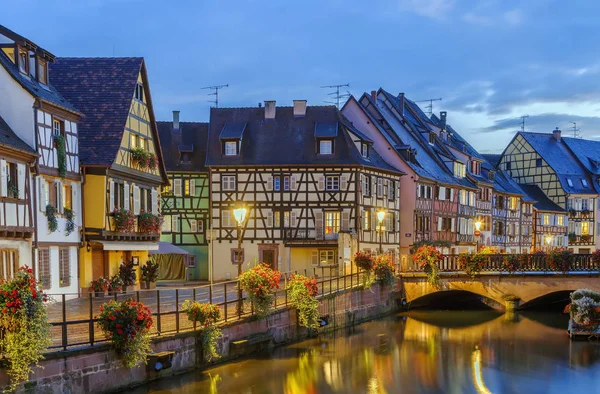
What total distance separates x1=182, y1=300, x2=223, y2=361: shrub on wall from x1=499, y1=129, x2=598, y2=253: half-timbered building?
57943 mm

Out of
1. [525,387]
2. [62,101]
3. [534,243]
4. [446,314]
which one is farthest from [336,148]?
[534,243]

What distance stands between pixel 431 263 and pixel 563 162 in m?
42.5

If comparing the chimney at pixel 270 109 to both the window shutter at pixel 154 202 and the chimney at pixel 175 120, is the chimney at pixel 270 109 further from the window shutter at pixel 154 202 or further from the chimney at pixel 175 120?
the window shutter at pixel 154 202

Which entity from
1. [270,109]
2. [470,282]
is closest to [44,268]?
[470,282]

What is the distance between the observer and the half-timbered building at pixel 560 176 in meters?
74.4

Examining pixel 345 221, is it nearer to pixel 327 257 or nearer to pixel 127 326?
pixel 327 257

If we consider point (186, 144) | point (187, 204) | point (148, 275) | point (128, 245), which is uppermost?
point (186, 144)

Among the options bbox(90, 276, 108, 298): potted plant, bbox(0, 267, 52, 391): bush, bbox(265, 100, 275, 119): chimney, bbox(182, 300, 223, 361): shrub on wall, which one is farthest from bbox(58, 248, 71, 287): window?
bbox(265, 100, 275, 119): chimney

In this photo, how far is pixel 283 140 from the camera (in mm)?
46906

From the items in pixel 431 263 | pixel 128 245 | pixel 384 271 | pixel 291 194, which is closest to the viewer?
pixel 128 245

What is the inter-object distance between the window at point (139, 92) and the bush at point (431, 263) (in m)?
15.9

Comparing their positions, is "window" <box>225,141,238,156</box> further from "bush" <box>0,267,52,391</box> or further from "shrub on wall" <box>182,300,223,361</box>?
"bush" <box>0,267,52,391</box>

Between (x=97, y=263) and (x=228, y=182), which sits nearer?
(x=97, y=263)

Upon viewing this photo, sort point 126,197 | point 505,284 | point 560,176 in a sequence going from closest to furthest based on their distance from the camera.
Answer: point 126,197, point 505,284, point 560,176
